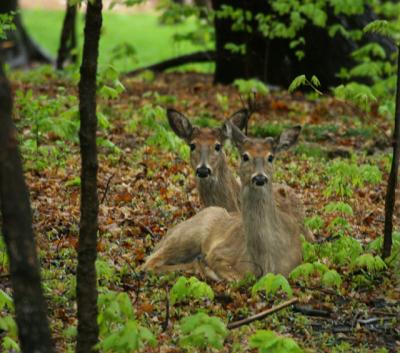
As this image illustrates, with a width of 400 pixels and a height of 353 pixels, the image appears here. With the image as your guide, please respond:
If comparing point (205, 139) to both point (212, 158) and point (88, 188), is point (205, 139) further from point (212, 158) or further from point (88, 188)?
point (88, 188)

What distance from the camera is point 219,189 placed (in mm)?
10141

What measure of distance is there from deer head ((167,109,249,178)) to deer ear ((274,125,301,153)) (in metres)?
1.10

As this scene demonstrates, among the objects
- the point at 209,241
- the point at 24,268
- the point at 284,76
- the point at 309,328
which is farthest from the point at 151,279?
the point at 284,76

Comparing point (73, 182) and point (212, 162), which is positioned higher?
point (212, 162)

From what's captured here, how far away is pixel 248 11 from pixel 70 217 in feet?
25.5

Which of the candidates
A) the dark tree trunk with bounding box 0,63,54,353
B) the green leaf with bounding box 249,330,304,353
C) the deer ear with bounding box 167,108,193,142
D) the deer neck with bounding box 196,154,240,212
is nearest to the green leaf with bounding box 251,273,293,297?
the green leaf with bounding box 249,330,304,353

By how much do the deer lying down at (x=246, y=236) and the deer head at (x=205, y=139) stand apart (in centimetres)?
100

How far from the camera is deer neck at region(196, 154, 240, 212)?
10.1 meters

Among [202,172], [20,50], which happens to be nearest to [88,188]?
[202,172]

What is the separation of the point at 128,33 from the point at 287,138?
31.0 metres

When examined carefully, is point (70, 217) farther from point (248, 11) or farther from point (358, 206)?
point (248, 11)

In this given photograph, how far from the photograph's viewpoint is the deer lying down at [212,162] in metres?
9.91

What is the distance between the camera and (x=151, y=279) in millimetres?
8109

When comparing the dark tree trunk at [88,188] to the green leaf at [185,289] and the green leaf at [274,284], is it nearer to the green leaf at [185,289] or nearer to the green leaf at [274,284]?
the green leaf at [185,289]
